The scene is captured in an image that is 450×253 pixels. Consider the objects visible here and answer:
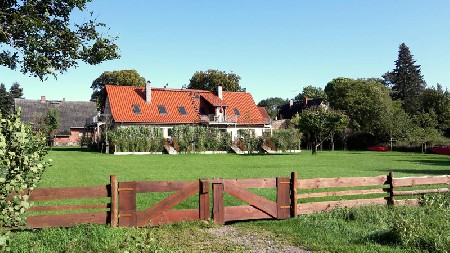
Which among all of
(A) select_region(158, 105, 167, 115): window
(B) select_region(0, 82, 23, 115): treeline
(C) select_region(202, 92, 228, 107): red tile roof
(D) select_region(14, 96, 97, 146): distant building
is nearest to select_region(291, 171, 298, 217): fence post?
(A) select_region(158, 105, 167, 115): window

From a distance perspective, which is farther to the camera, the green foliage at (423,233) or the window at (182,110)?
the window at (182,110)

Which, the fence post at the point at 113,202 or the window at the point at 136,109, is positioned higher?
the window at the point at 136,109

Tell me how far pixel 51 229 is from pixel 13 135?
10.7 ft

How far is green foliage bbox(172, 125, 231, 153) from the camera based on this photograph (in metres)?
36.8

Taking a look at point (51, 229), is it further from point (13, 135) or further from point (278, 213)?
point (278, 213)

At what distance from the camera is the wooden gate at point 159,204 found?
308 inches

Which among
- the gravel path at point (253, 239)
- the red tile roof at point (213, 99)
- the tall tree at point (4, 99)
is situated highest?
the tall tree at point (4, 99)

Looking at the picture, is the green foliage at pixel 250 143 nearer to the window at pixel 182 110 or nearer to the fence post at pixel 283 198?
the window at pixel 182 110

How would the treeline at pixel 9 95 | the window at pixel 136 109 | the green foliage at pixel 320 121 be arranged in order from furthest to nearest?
the treeline at pixel 9 95 < the window at pixel 136 109 < the green foliage at pixel 320 121

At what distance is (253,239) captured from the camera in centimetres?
745

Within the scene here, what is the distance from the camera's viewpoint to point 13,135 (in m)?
4.61

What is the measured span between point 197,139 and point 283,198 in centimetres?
2873

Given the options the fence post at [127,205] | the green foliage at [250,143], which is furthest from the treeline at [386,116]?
the fence post at [127,205]

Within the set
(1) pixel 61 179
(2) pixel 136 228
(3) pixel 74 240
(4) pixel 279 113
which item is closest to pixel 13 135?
(3) pixel 74 240
